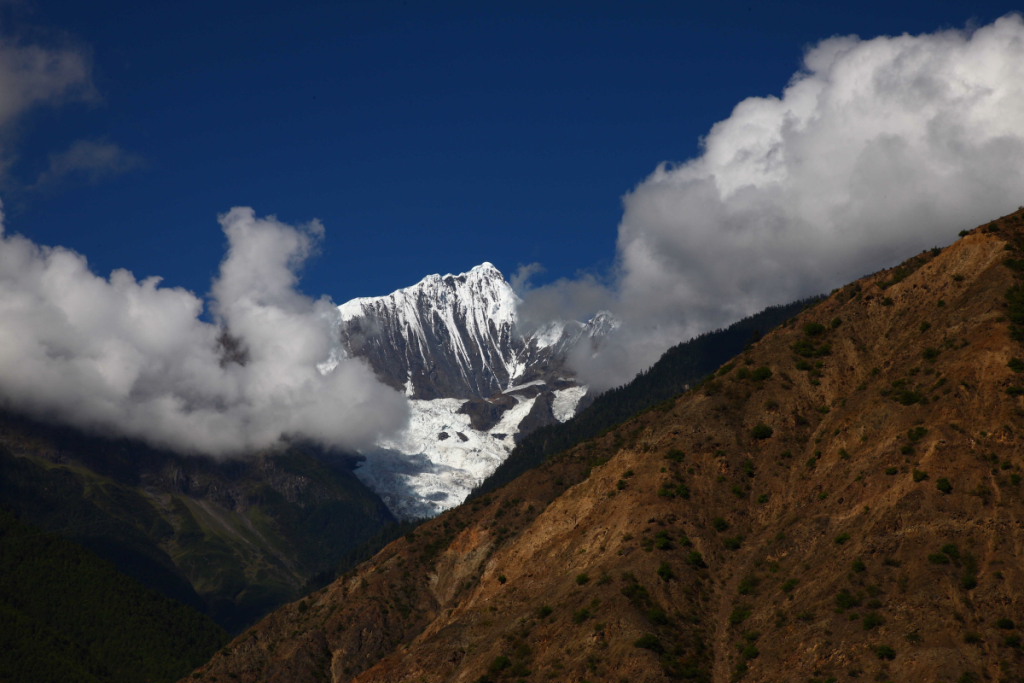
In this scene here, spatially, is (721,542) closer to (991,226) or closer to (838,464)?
(838,464)

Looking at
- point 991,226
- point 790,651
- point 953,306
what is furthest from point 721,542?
point 991,226

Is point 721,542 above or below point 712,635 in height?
above

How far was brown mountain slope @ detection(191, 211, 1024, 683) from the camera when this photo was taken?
99.4 metres

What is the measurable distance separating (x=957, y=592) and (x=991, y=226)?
60.0 m

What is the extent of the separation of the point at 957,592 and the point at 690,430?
157 feet

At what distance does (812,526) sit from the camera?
116m

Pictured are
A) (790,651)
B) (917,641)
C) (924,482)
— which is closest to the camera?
(917,641)

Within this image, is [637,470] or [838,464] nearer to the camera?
[838,464]

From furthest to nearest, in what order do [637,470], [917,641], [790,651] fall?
[637,470]
[790,651]
[917,641]

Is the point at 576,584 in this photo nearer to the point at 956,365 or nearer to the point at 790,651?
the point at 790,651

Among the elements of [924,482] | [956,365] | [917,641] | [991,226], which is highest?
[991,226]

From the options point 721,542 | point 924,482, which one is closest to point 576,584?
point 721,542

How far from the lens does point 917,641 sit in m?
95.0

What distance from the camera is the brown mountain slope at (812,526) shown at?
3912 inches
